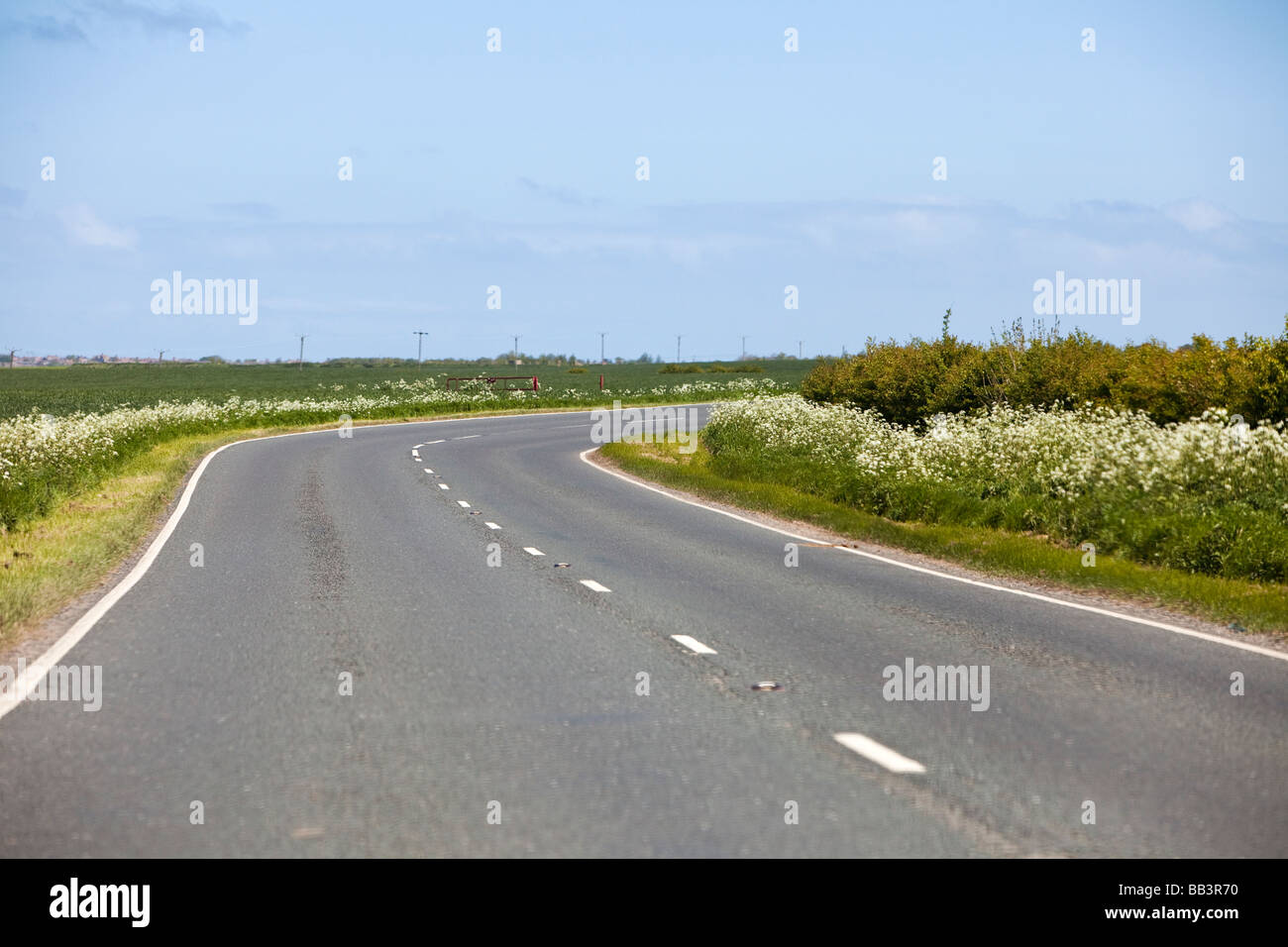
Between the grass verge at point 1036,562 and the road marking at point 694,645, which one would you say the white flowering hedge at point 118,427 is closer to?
the grass verge at point 1036,562

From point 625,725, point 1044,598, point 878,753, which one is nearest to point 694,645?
point 625,725

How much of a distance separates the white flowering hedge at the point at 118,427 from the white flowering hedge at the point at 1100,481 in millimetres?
12466

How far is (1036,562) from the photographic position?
13305 millimetres

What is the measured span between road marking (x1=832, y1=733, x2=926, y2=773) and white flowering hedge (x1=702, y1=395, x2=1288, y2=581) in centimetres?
720

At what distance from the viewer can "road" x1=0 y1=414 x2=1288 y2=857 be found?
5.10 meters

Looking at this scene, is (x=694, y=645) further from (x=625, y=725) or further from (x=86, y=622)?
(x=86, y=622)

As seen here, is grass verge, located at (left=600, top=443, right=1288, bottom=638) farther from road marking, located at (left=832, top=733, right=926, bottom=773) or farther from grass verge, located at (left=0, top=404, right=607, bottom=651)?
grass verge, located at (left=0, top=404, right=607, bottom=651)

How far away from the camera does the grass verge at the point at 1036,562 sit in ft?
35.2

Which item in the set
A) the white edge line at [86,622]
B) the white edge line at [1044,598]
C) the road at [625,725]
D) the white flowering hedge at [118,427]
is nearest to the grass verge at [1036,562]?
the white edge line at [1044,598]

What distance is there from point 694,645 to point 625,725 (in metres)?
2.36
